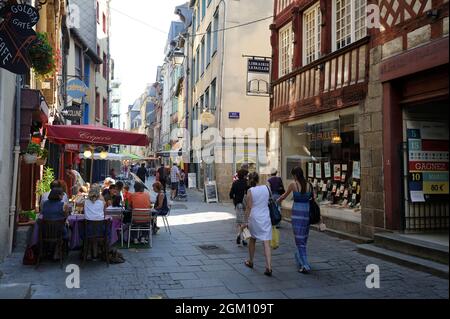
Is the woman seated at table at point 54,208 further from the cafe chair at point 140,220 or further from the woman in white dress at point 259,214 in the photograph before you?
the woman in white dress at point 259,214

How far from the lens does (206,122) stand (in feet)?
63.4

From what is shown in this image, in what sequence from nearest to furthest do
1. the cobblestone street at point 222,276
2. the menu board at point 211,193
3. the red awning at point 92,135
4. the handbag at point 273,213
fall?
1. the cobblestone street at point 222,276
2. the handbag at point 273,213
3. the red awning at point 92,135
4. the menu board at point 211,193

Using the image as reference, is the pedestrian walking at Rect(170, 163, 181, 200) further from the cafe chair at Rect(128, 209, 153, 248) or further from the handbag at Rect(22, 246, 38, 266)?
the handbag at Rect(22, 246, 38, 266)

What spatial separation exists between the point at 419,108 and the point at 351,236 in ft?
9.52

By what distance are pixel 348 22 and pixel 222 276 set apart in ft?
21.1

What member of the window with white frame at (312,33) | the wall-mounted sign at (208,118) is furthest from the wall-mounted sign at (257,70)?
the wall-mounted sign at (208,118)

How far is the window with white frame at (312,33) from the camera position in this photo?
1119cm

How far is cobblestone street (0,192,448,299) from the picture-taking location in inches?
218

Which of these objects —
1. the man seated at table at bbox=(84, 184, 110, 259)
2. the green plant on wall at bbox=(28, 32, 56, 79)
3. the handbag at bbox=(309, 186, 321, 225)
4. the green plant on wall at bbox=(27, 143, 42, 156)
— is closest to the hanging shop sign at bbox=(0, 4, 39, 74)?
the green plant on wall at bbox=(28, 32, 56, 79)

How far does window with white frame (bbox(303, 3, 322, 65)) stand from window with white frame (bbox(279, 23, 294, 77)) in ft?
2.83

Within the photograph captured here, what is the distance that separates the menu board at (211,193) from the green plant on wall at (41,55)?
428 inches

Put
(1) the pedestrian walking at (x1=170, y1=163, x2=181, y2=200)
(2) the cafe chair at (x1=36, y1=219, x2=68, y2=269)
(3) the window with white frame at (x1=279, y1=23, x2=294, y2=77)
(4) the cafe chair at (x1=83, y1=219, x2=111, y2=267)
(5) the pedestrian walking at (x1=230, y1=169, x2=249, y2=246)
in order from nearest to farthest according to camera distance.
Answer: (2) the cafe chair at (x1=36, y1=219, x2=68, y2=269), (4) the cafe chair at (x1=83, y1=219, x2=111, y2=267), (5) the pedestrian walking at (x1=230, y1=169, x2=249, y2=246), (3) the window with white frame at (x1=279, y1=23, x2=294, y2=77), (1) the pedestrian walking at (x1=170, y1=163, x2=181, y2=200)

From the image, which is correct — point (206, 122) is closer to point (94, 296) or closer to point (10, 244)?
point (10, 244)
